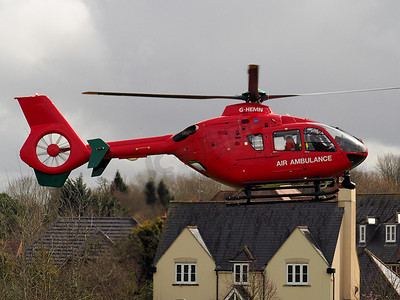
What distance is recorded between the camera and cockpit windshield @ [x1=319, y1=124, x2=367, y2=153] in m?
41.4

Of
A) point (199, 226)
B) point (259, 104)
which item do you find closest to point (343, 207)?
point (199, 226)

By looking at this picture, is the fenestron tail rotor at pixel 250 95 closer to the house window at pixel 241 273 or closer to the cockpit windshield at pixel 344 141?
the cockpit windshield at pixel 344 141

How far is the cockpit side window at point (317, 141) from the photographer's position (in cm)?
4122

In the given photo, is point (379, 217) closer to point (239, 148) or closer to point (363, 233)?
point (363, 233)

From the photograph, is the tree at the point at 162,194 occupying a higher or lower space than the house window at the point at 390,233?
higher

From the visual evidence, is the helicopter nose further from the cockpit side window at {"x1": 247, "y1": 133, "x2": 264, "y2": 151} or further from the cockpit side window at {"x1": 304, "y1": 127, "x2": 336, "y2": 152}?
the cockpit side window at {"x1": 247, "y1": 133, "x2": 264, "y2": 151}

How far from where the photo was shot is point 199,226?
3900 inches

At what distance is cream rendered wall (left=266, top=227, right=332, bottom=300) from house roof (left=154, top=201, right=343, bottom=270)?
91 centimetres

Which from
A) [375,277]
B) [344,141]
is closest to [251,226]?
[375,277]

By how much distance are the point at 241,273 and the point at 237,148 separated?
178 ft

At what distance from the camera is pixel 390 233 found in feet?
368

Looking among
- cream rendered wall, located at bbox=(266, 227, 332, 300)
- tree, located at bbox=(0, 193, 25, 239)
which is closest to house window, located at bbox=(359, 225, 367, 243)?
cream rendered wall, located at bbox=(266, 227, 332, 300)

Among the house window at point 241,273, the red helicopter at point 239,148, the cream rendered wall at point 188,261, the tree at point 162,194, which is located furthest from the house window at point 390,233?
the red helicopter at point 239,148

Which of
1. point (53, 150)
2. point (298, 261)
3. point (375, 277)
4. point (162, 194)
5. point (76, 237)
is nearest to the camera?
point (53, 150)
